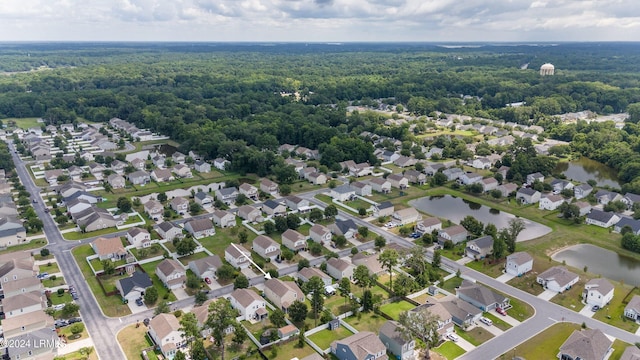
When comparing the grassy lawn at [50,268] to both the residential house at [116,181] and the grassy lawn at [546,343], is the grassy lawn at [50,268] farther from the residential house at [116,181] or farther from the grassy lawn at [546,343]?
the grassy lawn at [546,343]

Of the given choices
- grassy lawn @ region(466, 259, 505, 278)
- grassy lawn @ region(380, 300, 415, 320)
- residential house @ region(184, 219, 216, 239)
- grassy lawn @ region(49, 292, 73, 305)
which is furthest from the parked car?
grassy lawn @ region(49, 292, 73, 305)

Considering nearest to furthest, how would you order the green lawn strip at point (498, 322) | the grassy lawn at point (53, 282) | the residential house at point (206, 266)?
the green lawn strip at point (498, 322)
the grassy lawn at point (53, 282)
the residential house at point (206, 266)

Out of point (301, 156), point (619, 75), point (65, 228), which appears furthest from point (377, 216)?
point (619, 75)

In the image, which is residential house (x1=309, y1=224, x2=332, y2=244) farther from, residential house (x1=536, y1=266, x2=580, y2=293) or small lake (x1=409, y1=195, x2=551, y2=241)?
residential house (x1=536, y1=266, x2=580, y2=293)

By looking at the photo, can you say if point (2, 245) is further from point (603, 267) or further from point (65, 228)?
point (603, 267)

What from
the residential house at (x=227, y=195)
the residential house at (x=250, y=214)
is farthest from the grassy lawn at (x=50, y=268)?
the residential house at (x=227, y=195)

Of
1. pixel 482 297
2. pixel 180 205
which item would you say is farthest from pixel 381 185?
pixel 482 297
